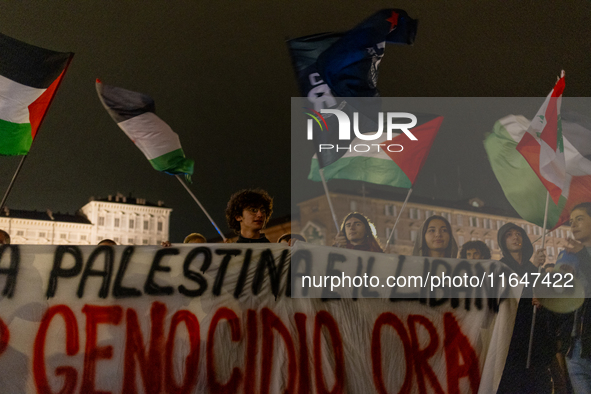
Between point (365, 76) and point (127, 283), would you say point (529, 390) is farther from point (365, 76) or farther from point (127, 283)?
point (365, 76)

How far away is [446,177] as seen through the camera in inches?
1348

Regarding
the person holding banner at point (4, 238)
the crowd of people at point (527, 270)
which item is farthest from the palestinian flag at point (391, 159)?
the person holding banner at point (4, 238)

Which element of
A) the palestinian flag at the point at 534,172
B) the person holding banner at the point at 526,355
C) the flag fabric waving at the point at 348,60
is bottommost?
the person holding banner at the point at 526,355

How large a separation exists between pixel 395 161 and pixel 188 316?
4540mm

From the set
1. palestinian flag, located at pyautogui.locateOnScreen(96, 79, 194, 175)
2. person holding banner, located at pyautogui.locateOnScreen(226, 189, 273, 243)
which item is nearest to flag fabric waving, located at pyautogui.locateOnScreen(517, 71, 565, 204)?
person holding banner, located at pyautogui.locateOnScreen(226, 189, 273, 243)

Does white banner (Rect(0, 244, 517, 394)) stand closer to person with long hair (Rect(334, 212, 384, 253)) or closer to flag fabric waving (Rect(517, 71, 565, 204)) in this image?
person with long hair (Rect(334, 212, 384, 253))

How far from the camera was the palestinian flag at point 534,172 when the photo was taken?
252 inches

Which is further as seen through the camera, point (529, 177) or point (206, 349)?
point (529, 177)

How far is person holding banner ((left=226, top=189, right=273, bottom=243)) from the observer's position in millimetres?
4078

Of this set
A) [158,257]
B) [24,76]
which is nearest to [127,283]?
[158,257]

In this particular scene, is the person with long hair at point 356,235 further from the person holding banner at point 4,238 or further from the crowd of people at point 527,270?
the person holding banner at point 4,238

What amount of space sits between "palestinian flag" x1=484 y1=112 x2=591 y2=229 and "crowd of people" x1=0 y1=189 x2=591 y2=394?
127cm

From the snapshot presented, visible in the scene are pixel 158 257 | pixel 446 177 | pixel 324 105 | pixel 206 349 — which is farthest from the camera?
pixel 446 177

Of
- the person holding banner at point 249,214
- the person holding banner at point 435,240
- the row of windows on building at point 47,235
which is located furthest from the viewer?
the row of windows on building at point 47,235
